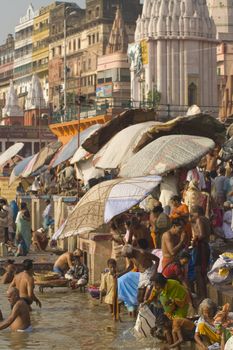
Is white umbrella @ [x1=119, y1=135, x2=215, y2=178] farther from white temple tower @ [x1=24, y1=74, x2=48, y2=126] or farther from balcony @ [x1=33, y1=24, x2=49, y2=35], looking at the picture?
balcony @ [x1=33, y1=24, x2=49, y2=35]

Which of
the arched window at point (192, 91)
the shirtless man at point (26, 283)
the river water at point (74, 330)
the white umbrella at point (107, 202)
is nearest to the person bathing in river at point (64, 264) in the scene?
the river water at point (74, 330)

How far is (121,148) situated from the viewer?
13.8 meters

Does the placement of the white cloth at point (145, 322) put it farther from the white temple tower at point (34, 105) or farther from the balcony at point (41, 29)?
the balcony at point (41, 29)

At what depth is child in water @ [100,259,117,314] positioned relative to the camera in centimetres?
1064

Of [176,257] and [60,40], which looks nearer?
[176,257]

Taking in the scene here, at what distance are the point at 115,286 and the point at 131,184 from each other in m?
1.32

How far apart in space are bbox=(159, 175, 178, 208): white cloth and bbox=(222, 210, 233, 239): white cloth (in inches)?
33.5

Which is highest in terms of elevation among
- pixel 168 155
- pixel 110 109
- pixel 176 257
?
pixel 110 109

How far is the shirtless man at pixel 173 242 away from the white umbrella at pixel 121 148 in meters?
3.66

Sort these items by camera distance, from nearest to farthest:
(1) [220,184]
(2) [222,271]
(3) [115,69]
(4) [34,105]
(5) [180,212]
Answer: (2) [222,271] < (5) [180,212] < (1) [220,184] < (3) [115,69] < (4) [34,105]

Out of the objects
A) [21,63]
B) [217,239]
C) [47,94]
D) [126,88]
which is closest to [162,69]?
[126,88]

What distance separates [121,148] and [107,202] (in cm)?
250

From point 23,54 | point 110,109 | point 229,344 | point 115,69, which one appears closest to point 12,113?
point 115,69

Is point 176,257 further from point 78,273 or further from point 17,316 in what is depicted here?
point 78,273
